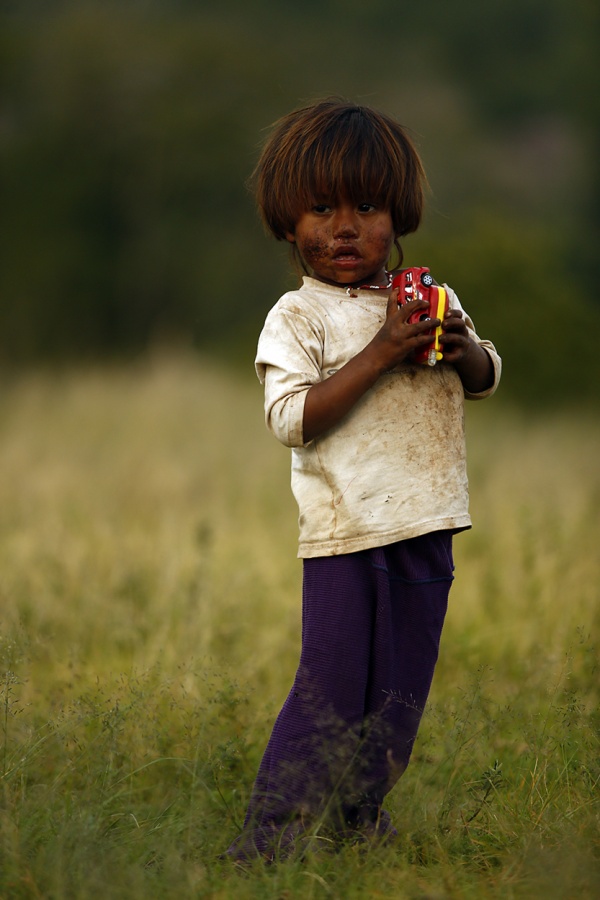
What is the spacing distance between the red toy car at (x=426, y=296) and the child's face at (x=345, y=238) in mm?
150

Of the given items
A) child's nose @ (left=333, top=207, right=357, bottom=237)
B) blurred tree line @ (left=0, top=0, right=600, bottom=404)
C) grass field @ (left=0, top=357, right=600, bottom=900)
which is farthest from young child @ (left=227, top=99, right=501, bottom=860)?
blurred tree line @ (left=0, top=0, right=600, bottom=404)

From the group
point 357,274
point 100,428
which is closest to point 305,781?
point 357,274

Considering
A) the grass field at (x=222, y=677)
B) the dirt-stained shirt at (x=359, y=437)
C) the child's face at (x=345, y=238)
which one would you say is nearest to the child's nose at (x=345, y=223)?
the child's face at (x=345, y=238)

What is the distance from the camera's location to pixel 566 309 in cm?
1530

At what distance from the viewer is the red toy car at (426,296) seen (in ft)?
7.82

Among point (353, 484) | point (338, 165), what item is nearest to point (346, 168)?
point (338, 165)

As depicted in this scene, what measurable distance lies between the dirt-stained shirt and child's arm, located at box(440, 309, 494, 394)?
7 cm

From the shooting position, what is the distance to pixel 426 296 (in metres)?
2.39

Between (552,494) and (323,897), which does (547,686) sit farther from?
(552,494)

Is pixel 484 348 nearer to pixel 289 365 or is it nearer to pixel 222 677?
pixel 289 365

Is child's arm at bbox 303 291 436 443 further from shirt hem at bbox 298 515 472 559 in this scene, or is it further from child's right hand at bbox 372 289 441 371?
shirt hem at bbox 298 515 472 559

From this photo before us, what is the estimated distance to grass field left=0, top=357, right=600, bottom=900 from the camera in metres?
2.33

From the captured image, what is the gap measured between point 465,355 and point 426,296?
0.68 feet

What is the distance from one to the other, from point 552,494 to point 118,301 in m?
18.3
